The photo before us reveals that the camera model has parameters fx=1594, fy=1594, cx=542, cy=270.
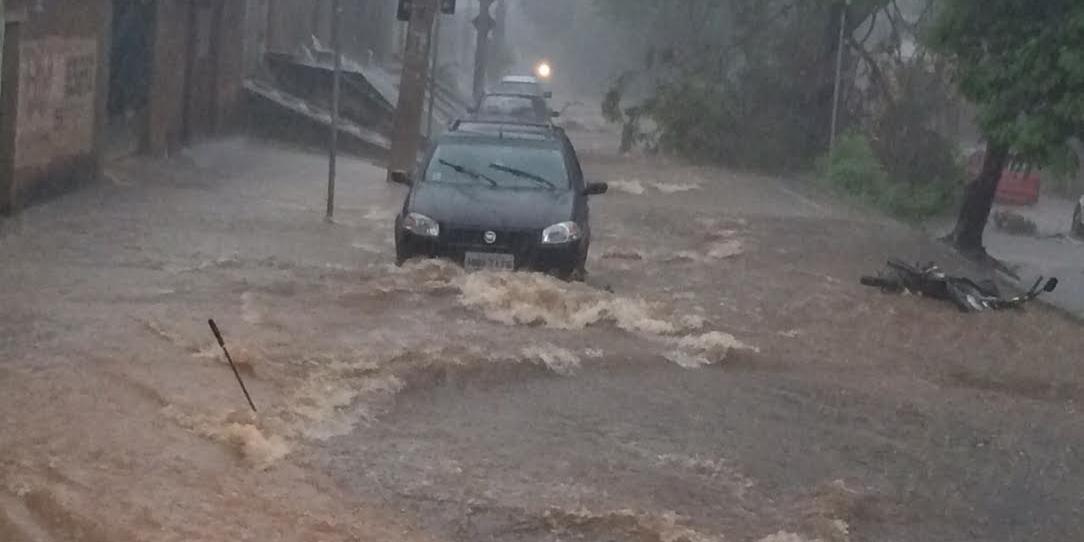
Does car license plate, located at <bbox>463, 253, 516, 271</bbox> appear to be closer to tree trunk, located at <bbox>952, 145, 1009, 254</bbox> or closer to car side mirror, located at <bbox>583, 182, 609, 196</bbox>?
car side mirror, located at <bbox>583, 182, 609, 196</bbox>

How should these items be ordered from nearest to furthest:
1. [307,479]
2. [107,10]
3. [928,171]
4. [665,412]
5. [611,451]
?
[307,479] < [611,451] < [665,412] < [107,10] < [928,171]

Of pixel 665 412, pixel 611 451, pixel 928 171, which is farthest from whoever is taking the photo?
pixel 928 171

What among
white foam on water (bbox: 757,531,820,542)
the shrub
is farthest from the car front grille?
the shrub

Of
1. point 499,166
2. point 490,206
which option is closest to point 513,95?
point 499,166

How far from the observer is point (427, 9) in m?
23.3

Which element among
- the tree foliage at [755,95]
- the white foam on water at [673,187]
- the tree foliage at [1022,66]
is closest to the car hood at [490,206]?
the tree foliage at [1022,66]

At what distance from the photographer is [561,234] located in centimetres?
1324

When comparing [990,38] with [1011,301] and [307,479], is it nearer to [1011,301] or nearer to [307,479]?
[1011,301]

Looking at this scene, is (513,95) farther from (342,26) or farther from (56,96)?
(56,96)

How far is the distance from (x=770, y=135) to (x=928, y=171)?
3.92 metres

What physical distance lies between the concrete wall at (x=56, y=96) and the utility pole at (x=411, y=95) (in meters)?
4.96

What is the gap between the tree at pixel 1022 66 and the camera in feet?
52.7

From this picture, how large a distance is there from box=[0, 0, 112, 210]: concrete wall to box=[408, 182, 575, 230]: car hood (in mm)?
5229

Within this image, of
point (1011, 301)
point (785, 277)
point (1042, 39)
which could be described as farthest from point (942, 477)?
point (1042, 39)
